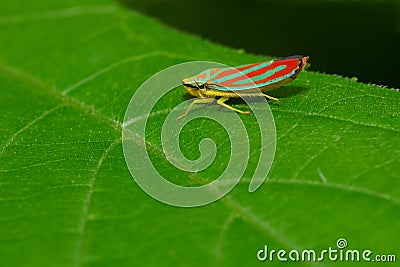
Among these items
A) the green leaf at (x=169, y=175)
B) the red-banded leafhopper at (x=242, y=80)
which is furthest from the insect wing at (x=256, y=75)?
the green leaf at (x=169, y=175)

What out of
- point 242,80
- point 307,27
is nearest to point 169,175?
point 242,80

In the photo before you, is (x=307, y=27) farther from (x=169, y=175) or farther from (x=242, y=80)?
(x=169, y=175)

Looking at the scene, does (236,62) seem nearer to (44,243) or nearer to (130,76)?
(130,76)

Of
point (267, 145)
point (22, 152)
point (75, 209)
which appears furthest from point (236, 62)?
point (75, 209)

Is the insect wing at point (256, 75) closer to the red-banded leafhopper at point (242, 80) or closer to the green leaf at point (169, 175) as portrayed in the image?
the red-banded leafhopper at point (242, 80)

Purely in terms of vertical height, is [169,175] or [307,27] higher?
[307,27]

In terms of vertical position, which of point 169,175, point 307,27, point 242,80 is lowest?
point 169,175
